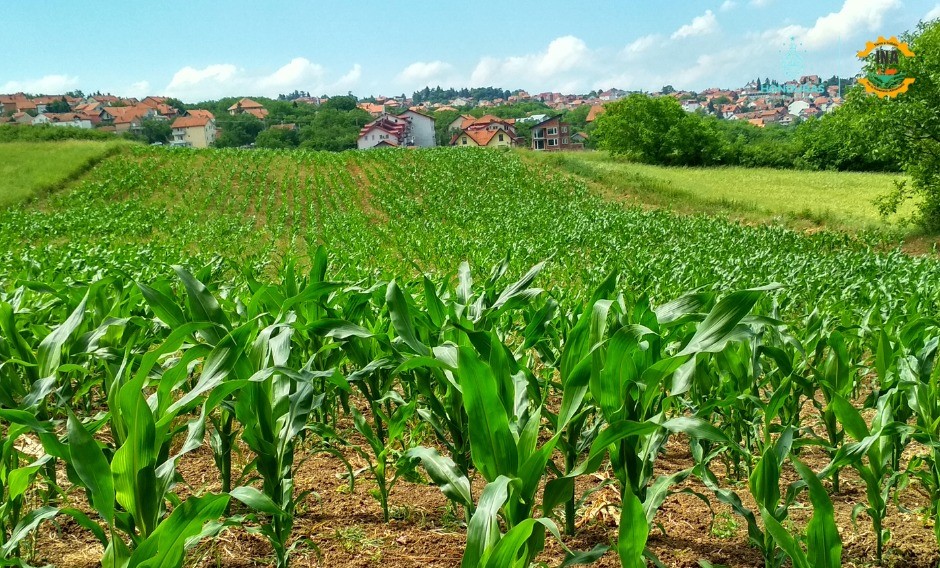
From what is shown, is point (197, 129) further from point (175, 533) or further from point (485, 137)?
point (175, 533)

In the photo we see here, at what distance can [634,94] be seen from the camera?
59.9 meters

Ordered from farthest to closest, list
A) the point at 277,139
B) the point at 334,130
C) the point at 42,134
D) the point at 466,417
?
the point at 334,130 → the point at 277,139 → the point at 42,134 → the point at 466,417

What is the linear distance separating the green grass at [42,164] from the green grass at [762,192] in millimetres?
23161

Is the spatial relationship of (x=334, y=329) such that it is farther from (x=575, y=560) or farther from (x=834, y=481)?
(x=834, y=481)

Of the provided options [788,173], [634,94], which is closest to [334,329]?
[788,173]

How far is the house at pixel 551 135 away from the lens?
10469 centimetres

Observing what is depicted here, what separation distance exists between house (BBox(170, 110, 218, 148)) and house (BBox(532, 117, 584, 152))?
5105cm

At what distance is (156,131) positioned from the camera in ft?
358

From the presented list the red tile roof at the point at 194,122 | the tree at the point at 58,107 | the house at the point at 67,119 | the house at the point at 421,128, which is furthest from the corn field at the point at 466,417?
the tree at the point at 58,107

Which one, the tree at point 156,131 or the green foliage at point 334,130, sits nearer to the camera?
the green foliage at point 334,130

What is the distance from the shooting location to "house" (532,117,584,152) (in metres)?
105

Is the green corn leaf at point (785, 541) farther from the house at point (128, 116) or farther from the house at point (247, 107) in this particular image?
the house at point (247, 107)

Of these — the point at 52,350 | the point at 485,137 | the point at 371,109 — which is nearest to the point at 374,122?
the point at 485,137

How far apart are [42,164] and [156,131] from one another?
85.6 metres
